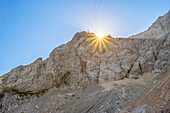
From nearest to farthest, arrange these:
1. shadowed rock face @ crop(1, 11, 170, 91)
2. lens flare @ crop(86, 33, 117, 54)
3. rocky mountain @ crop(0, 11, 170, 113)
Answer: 1. rocky mountain @ crop(0, 11, 170, 113)
2. shadowed rock face @ crop(1, 11, 170, 91)
3. lens flare @ crop(86, 33, 117, 54)

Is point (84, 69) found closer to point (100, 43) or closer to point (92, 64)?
point (92, 64)

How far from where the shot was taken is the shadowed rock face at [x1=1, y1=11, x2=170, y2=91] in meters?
33.1

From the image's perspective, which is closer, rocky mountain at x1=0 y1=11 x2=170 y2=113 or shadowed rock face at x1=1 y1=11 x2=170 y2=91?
rocky mountain at x1=0 y1=11 x2=170 y2=113

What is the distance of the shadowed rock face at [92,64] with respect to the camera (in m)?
33.1

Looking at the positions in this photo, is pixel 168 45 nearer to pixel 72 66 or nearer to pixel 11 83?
pixel 72 66

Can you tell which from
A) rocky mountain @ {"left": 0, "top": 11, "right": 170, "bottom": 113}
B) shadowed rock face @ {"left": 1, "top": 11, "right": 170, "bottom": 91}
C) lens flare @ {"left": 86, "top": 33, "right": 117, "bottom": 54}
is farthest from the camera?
lens flare @ {"left": 86, "top": 33, "right": 117, "bottom": 54}

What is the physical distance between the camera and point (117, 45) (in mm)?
44000

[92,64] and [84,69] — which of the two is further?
[84,69]

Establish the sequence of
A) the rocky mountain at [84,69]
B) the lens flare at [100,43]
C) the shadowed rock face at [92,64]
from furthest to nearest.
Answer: the lens flare at [100,43], the shadowed rock face at [92,64], the rocky mountain at [84,69]

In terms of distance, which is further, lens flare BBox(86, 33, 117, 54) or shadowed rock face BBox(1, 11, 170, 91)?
lens flare BBox(86, 33, 117, 54)

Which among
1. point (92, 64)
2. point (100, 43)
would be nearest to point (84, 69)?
point (92, 64)

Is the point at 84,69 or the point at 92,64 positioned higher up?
the point at 92,64

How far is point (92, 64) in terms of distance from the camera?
1642 inches

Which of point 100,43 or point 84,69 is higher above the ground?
point 100,43
